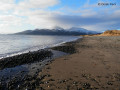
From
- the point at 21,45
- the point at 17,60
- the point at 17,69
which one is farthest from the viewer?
the point at 21,45

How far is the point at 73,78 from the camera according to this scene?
655 centimetres

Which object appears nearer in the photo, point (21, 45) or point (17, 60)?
point (17, 60)

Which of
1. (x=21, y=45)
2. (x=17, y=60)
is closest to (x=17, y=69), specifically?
(x=17, y=60)

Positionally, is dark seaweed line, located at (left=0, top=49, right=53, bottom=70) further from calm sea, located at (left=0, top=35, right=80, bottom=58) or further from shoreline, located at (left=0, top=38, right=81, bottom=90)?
calm sea, located at (left=0, top=35, right=80, bottom=58)

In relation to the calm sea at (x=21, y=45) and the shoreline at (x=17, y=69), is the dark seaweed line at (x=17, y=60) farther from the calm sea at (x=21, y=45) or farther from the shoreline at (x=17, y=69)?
the calm sea at (x=21, y=45)

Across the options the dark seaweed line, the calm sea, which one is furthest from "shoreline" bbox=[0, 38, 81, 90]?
the calm sea

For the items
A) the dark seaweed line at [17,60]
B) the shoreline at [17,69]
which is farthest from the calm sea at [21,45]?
the shoreline at [17,69]

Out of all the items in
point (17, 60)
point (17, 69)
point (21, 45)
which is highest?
point (21, 45)

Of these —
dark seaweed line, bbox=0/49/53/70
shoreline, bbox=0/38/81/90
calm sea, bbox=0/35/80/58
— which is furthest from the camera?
calm sea, bbox=0/35/80/58

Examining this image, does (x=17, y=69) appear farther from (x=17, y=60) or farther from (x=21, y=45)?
(x=21, y=45)

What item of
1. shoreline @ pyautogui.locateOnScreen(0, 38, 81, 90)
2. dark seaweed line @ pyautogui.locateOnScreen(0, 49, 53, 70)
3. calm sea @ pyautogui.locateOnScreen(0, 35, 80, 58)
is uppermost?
calm sea @ pyautogui.locateOnScreen(0, 35, 80, 58)

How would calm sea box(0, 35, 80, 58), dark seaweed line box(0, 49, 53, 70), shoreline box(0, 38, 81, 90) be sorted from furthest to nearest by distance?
calm sea box(0, 35, 80, 58)
dark seaweed line box(0, 49, 53, 70)
shoreline box(0, 38, 81, 90)

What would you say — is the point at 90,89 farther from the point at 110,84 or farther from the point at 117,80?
the point at 117,80

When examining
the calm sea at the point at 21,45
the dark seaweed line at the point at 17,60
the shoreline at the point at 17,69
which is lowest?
the shoreline at the point at 17,69
